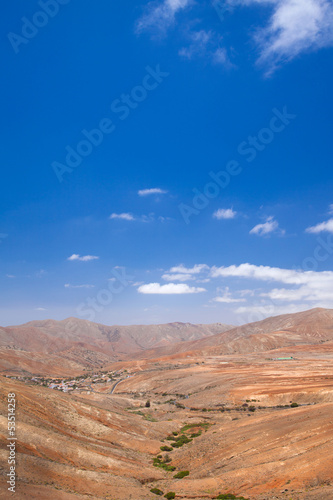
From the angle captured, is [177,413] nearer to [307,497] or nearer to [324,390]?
[324,390]

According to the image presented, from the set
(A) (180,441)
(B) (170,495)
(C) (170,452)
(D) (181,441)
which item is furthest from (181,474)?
(A) (180,441)

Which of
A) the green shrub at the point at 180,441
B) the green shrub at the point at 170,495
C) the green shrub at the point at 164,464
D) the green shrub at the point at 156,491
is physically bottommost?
the green shrub at the point at 180,441

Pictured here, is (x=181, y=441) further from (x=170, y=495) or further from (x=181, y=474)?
(x=170, y=495)

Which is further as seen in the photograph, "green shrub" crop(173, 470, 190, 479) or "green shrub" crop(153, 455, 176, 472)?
"green shrub" crop(153, 455, 176, 472)

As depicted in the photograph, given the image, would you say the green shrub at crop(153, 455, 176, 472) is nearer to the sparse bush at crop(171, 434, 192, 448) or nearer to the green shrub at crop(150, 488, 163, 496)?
the sparse bush at crop(171, 434, 192, 448)

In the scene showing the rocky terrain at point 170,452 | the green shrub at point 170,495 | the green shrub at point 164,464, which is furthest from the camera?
the green shrub at point 164,464

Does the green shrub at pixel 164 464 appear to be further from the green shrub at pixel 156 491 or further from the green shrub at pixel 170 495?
the green shrub at pixel 170 495

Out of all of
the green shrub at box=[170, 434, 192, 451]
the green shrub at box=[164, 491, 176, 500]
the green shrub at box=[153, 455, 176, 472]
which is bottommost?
the green shrub at box=[170, 434, 192, 451]

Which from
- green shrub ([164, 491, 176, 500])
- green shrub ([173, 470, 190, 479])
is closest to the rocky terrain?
green shrub ([173, 470, 190, 479])

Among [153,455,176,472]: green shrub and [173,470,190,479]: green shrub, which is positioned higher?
[173,470,190,479]: green shrub

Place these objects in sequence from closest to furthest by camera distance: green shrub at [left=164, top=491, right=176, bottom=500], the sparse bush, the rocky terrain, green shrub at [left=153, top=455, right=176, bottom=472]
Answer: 1. the rocky terrain
2. green shrub at [left=164, top=491, right=176, bottom=500]
3. green shrub at [left=153, top=455, right=176, bottom=472]
4. the sparse bush

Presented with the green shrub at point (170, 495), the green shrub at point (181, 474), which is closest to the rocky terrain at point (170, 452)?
the green shrub at point (181, 474)

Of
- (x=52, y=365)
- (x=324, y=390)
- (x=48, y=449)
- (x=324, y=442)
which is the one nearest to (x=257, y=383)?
(x=324, y=390)
